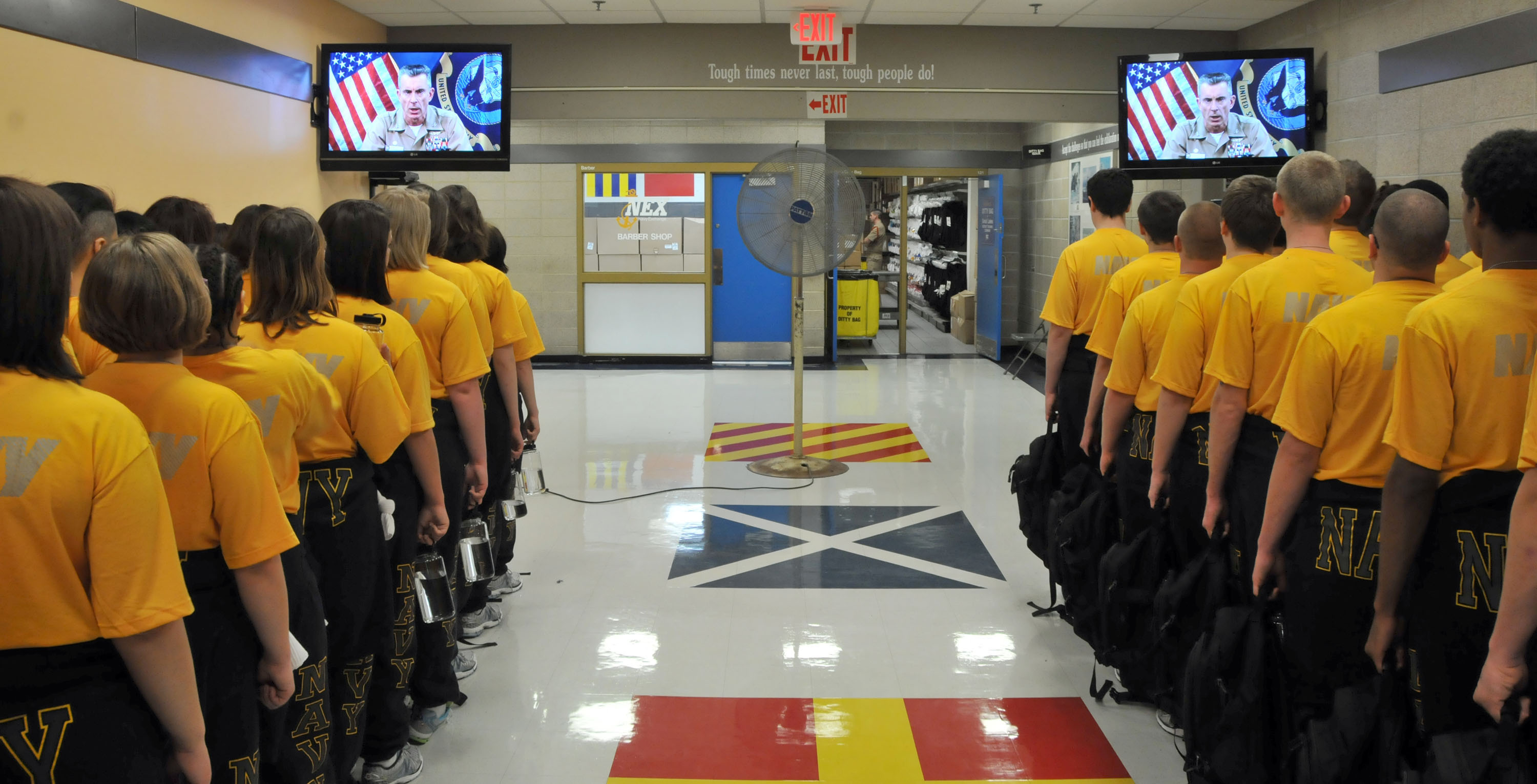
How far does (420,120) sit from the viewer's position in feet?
21.8

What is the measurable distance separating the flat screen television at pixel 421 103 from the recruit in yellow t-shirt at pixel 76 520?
17.8ft

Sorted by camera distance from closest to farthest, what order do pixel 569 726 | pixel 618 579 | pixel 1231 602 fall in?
1. pixel 1231 602
2. pixel 569 726
3. pixel 618 579

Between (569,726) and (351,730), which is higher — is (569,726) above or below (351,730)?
below

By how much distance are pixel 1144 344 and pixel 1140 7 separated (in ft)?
15.5

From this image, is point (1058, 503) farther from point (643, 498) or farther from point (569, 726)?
point (643, 498)

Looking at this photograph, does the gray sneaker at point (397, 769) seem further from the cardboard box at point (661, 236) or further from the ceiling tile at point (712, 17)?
the cardboard box at point (661, 236)

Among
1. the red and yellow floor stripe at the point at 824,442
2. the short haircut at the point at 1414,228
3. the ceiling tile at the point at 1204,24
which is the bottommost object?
the red and yellow floor stripe at the point at 824,442

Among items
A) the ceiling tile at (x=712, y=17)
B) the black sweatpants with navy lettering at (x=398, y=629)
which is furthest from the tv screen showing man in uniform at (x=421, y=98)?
the black sweatpants with navy lettering at (x=398, y=629)

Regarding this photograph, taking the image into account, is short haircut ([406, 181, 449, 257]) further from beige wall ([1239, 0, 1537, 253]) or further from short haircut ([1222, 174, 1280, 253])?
beige wall ([1239, 0, 1537, 253])

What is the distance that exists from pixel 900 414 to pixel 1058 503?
4819 mm

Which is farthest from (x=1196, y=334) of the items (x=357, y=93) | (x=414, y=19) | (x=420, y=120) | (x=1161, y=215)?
(x=414, y=19)

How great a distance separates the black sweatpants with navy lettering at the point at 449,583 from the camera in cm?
322

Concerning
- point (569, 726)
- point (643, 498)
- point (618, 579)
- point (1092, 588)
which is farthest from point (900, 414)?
point (569, 726)

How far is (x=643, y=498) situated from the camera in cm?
610
